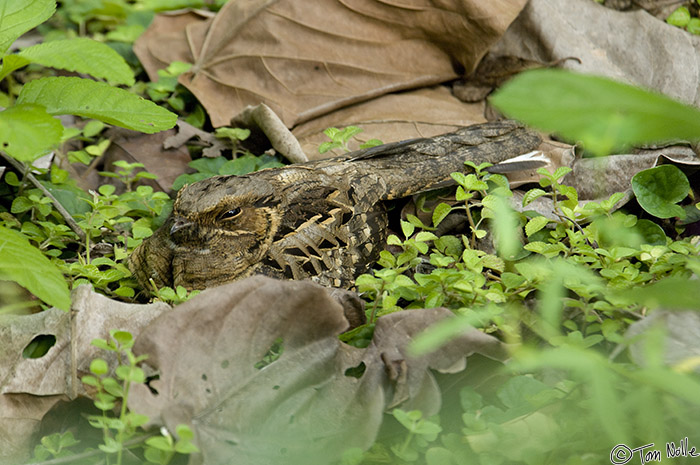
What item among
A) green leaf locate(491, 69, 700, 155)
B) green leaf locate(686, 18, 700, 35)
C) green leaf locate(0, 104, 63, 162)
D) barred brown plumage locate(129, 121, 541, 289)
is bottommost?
barred brown plumage locate(129, 121, 541, 289)

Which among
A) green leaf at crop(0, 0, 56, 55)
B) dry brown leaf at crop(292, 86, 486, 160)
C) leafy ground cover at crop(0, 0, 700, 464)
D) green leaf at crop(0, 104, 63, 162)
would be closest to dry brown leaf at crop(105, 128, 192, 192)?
leafy ground cover at crop(0, 0, 700, 464)

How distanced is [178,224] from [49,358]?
0.81m

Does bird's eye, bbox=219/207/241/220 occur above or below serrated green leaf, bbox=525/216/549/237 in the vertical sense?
below

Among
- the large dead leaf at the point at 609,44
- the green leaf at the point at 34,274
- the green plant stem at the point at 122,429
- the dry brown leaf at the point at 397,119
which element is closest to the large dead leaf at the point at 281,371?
the green plant stem at the point at 122,429

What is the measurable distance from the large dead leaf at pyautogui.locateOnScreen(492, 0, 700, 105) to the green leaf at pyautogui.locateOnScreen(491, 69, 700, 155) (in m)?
2.90

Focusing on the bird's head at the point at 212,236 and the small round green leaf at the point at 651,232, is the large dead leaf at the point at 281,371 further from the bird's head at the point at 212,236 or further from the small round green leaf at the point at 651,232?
the small round green leaf at the point at 651,232

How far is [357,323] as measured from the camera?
93.5 inches

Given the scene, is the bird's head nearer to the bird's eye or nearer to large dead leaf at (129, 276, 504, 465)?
the bird's eye

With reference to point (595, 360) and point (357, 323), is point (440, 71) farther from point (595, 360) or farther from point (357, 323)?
point (595, 360)

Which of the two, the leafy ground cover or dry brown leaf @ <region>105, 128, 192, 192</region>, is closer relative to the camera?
the leafy ground cover

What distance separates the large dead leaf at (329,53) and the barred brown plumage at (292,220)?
83 cm

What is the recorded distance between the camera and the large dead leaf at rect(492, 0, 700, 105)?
392cm

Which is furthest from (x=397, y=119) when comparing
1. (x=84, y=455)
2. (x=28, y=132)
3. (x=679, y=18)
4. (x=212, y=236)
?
(x=84, y=455)

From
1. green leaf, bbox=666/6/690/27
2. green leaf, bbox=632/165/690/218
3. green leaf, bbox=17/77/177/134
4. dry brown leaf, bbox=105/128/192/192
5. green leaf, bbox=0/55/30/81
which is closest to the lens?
green leaf, bbox=0/55/30/81
